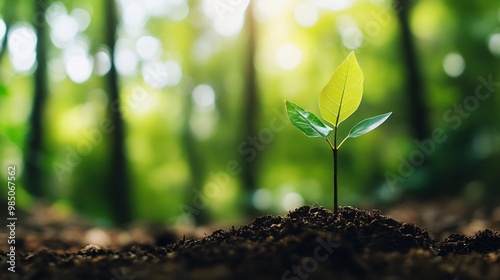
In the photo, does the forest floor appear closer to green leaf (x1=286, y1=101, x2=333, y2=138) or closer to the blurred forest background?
green leaf (x1=286, y1=101, x2=333, y2=138)

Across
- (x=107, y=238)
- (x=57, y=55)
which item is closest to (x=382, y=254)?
(x=107, y=238)

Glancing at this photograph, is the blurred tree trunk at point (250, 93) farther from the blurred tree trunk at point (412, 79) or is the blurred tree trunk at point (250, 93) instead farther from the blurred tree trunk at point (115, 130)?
the blurred tree trunk at point (412, 79)

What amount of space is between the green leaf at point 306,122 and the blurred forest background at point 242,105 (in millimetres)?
7485

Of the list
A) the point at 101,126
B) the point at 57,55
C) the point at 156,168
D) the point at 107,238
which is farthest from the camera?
the point at 156,168

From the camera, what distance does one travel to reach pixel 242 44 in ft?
42.0

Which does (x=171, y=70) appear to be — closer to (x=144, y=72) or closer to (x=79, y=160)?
(x=144, y=72)

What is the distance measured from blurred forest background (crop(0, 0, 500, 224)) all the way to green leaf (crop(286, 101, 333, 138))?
7.49 m

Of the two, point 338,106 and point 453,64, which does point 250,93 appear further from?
point 338,106

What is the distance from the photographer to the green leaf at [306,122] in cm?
216

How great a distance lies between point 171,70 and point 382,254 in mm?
12607

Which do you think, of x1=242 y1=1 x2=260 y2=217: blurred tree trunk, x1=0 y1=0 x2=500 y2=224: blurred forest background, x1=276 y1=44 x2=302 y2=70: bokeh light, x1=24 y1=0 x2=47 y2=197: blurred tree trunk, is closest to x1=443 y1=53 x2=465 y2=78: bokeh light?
x1=0 y1=0 x2=500 y2=224: blurred forest background

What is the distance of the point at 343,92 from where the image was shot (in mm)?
2160

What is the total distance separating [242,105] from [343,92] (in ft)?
34.4

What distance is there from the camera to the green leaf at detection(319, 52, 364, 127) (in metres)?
2.11
